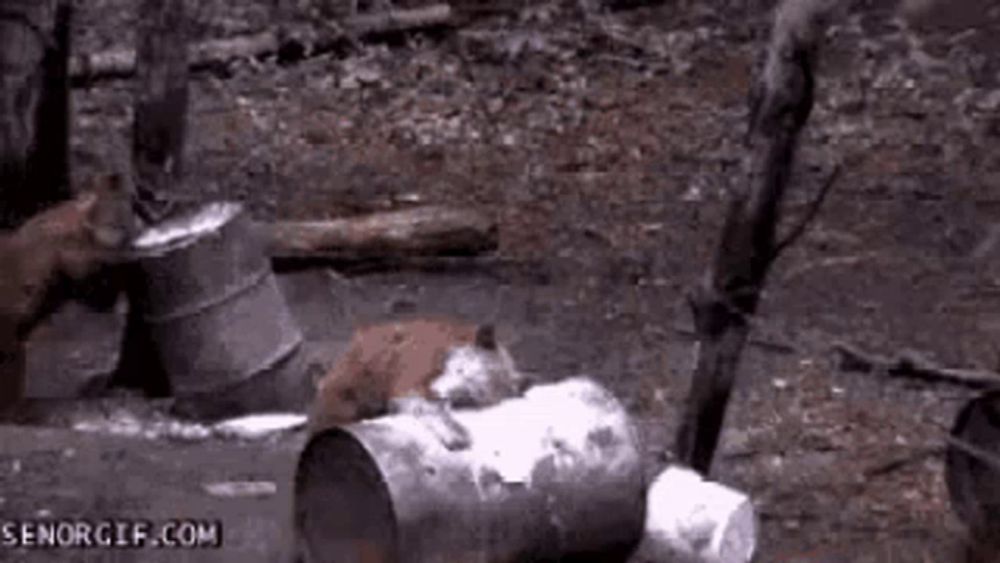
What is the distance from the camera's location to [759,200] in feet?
14.5

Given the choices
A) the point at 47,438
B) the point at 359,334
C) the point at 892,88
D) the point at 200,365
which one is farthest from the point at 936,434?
the point at 892,88

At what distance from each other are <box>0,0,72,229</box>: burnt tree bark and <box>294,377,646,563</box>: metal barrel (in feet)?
10.7

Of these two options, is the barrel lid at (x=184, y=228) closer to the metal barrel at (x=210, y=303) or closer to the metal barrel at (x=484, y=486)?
the metal barrel at (x=210, y=303)

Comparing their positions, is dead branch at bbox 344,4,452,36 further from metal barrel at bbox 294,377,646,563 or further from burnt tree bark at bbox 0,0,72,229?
metal barrel at bbox 294,377,646,563

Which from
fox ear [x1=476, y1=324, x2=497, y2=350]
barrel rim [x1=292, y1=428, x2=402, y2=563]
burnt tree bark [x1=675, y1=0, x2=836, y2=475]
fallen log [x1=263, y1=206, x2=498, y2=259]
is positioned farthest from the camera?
fallen log [x1=263, y1=206, x2=498, y2=259]

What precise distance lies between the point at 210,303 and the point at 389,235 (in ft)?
6.77

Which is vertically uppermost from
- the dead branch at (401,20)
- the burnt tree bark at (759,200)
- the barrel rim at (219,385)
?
the burnt tree bark at (759,200)

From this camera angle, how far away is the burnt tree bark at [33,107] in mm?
6898

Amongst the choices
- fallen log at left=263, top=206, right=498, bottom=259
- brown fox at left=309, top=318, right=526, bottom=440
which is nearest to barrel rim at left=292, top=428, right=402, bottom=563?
brown fox at left=309, top=318, right=526, bottom=440

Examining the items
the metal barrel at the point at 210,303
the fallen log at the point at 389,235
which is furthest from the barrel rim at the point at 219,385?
the fallen log at the point at 389,235

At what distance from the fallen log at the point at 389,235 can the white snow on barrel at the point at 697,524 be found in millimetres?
3754

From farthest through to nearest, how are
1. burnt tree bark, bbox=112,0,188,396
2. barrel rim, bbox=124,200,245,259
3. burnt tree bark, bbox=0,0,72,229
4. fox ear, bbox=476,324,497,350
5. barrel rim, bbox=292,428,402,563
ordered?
1. burnt tree bark, bbox=0,0,72,229
2. burnt tree bark, bbox=112,0,188,396
3. barrel rim, bbox=124,200,245,259
4. fox ear, bbox=476,324,497,350
5. barrel rim, bbox=292,428,402,563

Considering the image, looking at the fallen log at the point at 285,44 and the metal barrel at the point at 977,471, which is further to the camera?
the fallen log at the point at 285,44

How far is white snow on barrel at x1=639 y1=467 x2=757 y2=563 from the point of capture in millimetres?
4344
